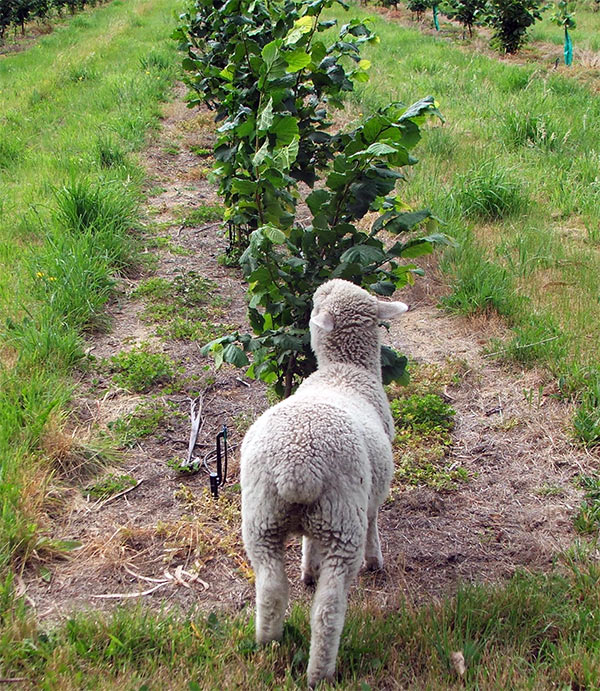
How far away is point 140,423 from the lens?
4.21 metres

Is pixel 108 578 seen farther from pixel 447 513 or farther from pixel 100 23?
pixel 100 23

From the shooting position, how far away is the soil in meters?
3.08

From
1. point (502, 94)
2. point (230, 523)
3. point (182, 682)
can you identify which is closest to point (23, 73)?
point (502, 94)

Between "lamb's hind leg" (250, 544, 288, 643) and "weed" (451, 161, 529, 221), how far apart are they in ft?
16.2

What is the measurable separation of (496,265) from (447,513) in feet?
8.98

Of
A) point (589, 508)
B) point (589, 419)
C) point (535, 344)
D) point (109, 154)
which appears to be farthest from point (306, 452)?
point (109, 154)

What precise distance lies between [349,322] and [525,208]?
14.6 feet

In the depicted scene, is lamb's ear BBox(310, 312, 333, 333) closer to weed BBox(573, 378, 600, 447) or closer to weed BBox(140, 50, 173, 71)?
weed BBox(573, 378, 600, 447)

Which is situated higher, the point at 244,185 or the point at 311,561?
the point at 244,185

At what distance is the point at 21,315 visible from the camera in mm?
4941

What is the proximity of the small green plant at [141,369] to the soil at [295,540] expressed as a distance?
101 mm

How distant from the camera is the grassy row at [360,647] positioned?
2.38 metres

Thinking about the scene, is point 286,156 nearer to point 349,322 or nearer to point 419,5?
point 349,322

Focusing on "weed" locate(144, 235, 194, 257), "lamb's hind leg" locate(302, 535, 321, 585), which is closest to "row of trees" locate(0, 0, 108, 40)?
"weed" locate(144, 235, 194, 257)
